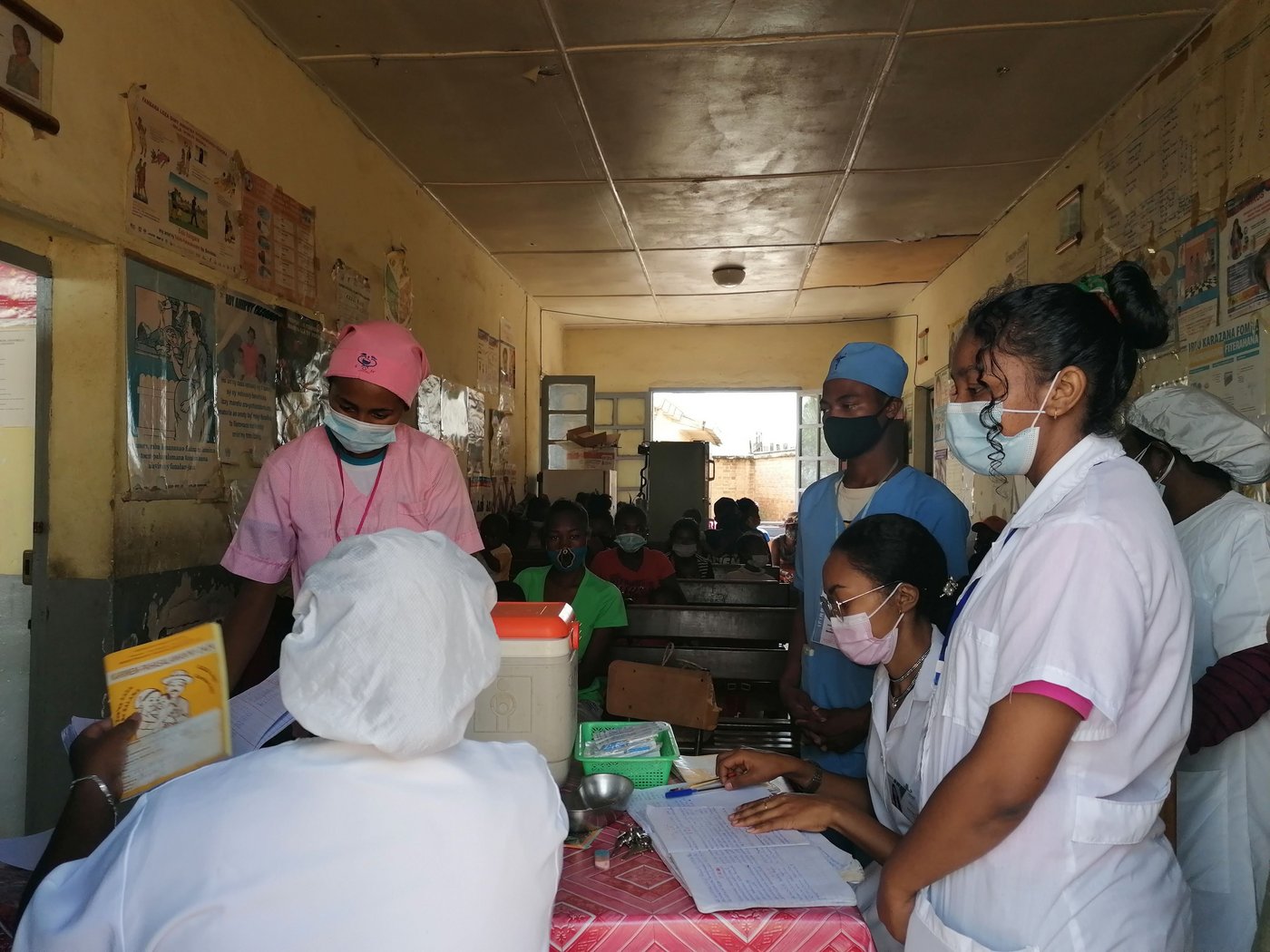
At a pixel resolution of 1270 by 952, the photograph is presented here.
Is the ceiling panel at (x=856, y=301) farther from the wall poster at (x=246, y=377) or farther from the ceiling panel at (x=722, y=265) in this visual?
the wall poster at (x=246, y=377)

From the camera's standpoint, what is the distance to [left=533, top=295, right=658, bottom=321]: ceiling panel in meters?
8.38

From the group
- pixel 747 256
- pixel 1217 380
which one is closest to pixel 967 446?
pixel 1217 380

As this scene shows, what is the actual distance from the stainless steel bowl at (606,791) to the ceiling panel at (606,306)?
697cm

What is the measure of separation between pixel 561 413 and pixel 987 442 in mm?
7481

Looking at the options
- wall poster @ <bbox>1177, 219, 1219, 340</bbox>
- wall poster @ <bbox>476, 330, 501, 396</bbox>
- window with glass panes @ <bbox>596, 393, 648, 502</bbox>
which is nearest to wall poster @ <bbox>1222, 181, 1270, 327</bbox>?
wall poster @ <bbox>1177, 219, 1219, 340</bbox>

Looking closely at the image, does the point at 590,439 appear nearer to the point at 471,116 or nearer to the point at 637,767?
the point at 471,116

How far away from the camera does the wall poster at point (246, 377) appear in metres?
3.10

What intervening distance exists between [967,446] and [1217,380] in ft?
7.84

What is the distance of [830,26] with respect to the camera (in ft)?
11.1

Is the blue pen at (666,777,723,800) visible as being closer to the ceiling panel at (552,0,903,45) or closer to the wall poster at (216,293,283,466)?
the wall poster at (216,293,283,466)

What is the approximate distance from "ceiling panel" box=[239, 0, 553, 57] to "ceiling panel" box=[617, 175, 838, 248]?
1766 mm

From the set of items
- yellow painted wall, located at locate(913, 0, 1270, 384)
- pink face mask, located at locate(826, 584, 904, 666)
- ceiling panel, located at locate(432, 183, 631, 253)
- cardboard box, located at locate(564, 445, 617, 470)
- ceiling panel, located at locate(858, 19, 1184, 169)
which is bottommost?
pink face mask, located at locate(826, 584, 904, 666)

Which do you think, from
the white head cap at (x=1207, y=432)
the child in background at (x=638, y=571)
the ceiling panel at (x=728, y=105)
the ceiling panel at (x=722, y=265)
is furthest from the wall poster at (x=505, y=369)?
the white head cap at (x=1207, y=432)

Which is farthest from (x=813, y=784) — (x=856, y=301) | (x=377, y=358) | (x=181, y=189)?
(x=856, y=301)
